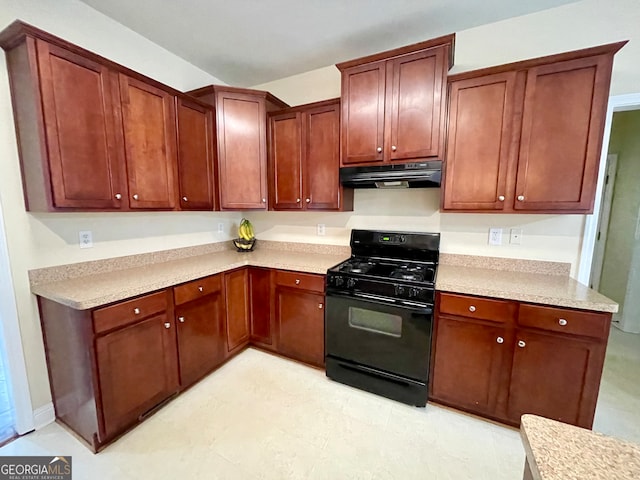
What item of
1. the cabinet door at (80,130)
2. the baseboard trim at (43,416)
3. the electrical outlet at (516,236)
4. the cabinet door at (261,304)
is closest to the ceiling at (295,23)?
the cabinet door at (80,130)

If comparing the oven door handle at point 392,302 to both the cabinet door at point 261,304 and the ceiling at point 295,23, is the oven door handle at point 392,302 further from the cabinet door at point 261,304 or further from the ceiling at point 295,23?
the ceiling at point 295,23

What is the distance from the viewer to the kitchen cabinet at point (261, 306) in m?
2.57

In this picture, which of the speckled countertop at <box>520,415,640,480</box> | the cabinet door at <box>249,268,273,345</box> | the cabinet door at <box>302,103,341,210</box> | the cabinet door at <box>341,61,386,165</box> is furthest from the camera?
the cabinet door at <box>249,268,273,345</box>

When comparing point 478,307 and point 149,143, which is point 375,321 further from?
point 149,143

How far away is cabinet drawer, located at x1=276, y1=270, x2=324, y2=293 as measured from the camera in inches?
90.4

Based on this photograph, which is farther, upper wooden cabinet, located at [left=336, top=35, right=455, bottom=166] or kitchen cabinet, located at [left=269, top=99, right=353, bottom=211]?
kitchen cabinet, located at [left=269, top=99, right=353, bottom=211]

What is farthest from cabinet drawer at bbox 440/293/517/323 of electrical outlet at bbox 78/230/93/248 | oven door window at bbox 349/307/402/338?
electrical outlet at bbox 78/230/93/248

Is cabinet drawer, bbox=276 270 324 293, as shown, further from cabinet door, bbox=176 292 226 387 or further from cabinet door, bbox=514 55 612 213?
cabinet door, bbox=514 55 612 213

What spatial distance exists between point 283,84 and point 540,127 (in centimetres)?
240

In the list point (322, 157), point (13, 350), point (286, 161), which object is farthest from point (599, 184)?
point (13, 350)

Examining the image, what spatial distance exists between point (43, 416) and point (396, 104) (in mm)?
3281

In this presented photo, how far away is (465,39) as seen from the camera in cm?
220

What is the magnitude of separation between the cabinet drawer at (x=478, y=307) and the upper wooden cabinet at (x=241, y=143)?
1827mm

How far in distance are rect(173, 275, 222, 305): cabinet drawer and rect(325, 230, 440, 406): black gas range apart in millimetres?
947
